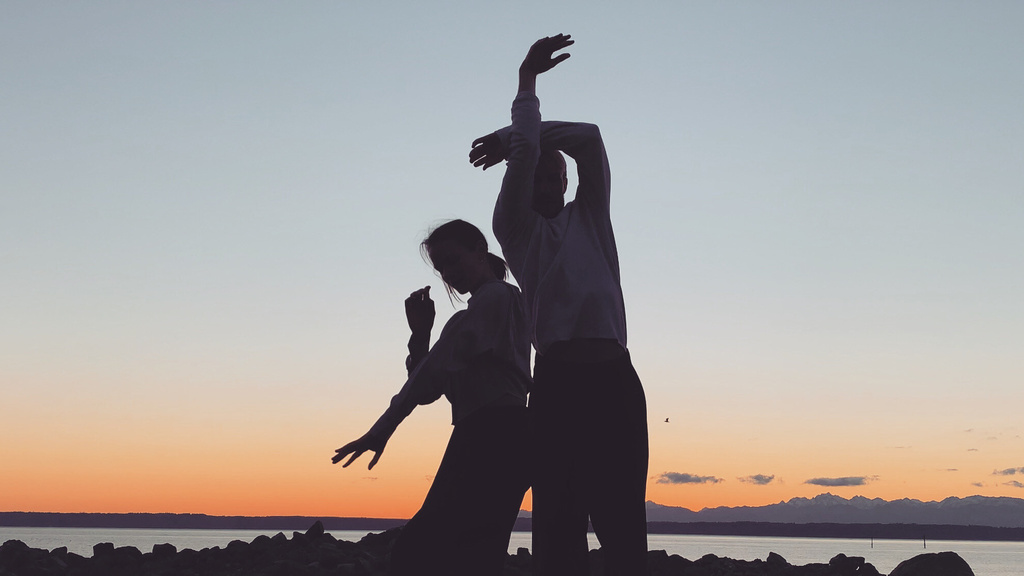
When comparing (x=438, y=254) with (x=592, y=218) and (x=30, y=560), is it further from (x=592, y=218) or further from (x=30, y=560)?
(x=30, y=560)

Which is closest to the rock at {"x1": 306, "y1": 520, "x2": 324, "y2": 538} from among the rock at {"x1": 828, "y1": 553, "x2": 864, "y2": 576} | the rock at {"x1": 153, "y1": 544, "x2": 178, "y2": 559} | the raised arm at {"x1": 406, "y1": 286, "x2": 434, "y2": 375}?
the rock at {"x1": 153, "y1": 544, "x2": 178, "y2": 559}

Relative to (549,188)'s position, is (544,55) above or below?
above

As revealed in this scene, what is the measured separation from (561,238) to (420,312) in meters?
0.81

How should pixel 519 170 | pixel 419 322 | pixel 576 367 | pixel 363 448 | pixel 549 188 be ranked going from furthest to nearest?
pixel 419 322
pixel 549 188
pixel 519 170
pixel 576 367
pixel 363 448

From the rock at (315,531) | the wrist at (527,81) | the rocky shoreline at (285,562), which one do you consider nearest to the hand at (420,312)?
the wrist at (527,81)

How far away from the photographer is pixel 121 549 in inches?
604

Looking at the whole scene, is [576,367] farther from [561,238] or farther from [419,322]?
[419,322]

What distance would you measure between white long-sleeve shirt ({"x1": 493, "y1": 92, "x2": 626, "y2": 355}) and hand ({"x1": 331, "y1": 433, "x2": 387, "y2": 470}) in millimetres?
747

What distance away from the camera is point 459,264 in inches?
143

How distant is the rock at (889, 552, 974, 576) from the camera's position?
15.2 metres

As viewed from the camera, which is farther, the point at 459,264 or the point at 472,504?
the point at 459,264

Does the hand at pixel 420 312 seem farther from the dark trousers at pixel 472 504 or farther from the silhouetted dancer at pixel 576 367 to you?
the dark trousers at pixel 472 504

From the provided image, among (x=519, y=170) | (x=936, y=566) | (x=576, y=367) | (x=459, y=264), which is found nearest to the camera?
(x=576, y=367)

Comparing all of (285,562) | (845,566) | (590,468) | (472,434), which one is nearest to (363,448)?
(472,434)
